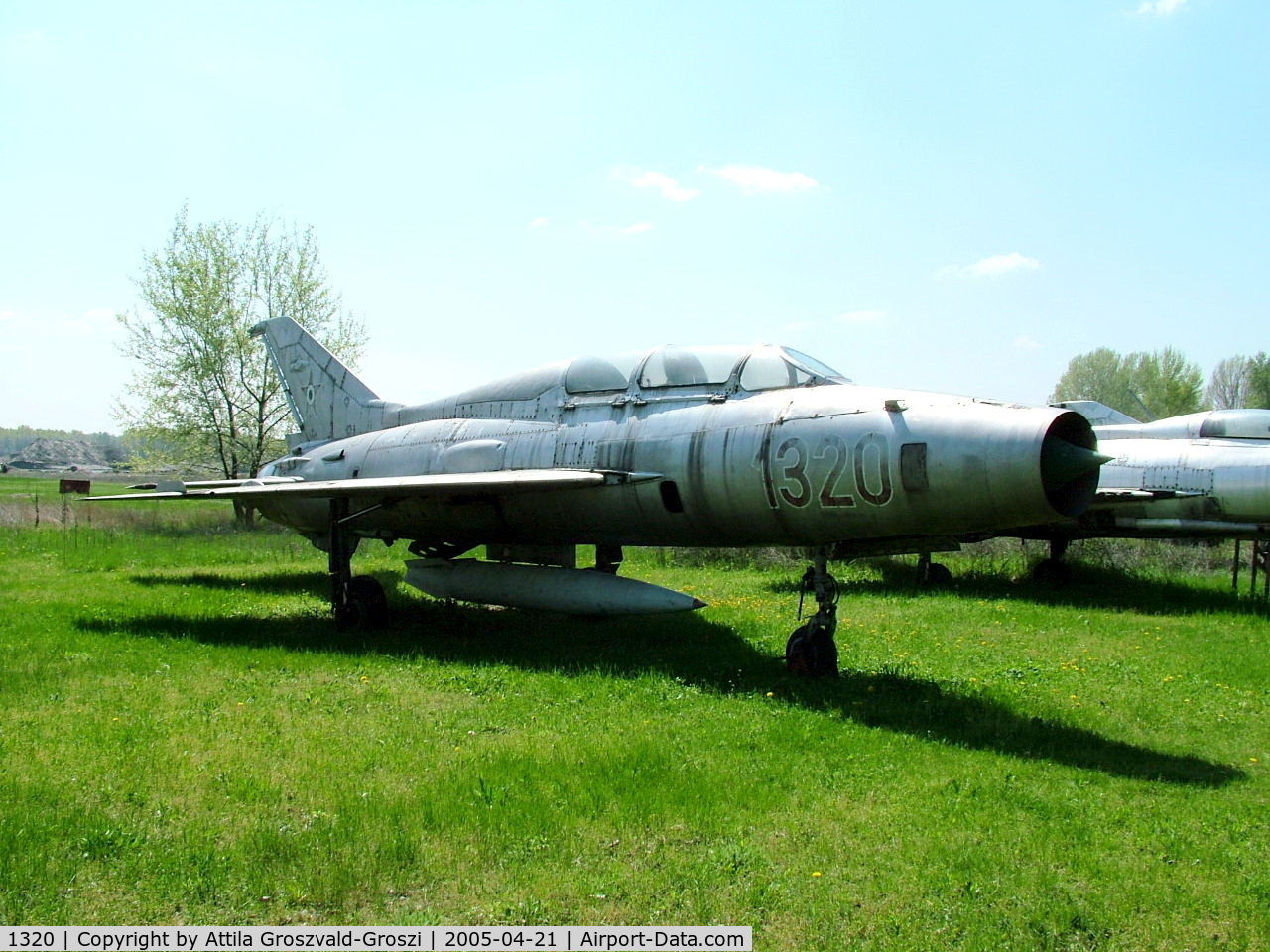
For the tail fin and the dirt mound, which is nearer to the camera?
the tail fin

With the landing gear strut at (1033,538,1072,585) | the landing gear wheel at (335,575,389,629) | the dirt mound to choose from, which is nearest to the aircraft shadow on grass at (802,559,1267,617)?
the landing gear strut at (1033,538,1072,585)

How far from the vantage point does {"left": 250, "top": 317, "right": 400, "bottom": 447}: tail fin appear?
14.5 meters

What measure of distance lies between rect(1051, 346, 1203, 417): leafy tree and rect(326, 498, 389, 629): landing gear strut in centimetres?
4259

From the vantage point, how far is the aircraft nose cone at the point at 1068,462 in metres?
6.91

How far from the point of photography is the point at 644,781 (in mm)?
5664

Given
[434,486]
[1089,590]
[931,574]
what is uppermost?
[434,486]

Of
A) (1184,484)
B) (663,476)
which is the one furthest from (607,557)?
(1184,484)

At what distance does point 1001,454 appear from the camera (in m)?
6.88

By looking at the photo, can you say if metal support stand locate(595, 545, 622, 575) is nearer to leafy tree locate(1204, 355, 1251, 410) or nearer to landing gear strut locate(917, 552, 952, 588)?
landing gear strut locate(917, 552, 952, 588)

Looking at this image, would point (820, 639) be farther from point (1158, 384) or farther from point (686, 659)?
point (1158, 384)

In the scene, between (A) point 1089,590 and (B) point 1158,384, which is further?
(B) point 1158,384

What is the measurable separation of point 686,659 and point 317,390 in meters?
8.35

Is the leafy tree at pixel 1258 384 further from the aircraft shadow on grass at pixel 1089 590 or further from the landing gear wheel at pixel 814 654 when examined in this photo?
the landing gear wheel at pixel 814 654

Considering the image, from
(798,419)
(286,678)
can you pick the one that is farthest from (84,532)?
(798,419)
